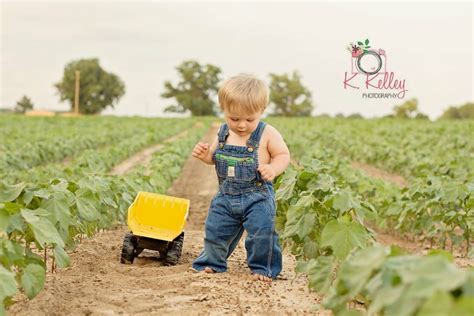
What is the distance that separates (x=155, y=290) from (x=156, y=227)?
1.06 m

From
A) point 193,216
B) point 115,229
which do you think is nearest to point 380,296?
point 115,229

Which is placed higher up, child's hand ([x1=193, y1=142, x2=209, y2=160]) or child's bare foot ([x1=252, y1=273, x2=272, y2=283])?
child's hand ([x1=193, y1=142, x2=209, y2=160])

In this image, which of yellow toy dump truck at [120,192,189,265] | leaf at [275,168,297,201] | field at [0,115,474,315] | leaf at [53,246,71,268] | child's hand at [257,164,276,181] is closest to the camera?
field at [0,115,474,315]

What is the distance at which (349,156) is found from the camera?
22.0m

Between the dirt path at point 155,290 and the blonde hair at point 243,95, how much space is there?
1158 millimetres

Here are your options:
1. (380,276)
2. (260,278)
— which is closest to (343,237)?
(380,276)

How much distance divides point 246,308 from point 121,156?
14.9 meters

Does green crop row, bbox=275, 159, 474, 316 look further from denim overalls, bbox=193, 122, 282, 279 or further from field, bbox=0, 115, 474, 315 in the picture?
denim overalls, bbox=193, 122, 282, 279

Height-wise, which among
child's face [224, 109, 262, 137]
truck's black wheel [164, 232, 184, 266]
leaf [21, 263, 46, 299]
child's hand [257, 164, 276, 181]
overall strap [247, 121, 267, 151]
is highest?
child's face [224, 109, 262, 137]

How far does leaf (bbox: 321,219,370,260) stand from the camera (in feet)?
11.6

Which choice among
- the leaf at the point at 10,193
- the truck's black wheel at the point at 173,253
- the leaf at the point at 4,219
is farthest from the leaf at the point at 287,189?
the leaf at the point at 4,219

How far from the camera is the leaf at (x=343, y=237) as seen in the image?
354 cm

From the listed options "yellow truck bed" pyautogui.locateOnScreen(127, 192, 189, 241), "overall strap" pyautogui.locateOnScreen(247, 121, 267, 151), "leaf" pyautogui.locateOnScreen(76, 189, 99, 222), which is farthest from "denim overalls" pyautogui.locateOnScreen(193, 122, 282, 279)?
Result: "leaf" pyautogui.locateOnScreen(76, 189, 99, 222)

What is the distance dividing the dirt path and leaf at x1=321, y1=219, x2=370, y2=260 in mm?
511
